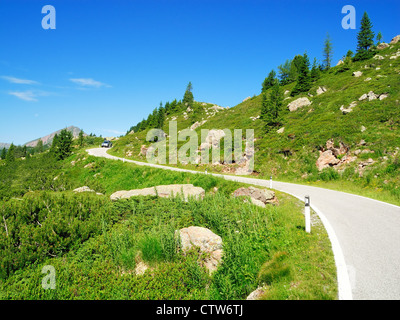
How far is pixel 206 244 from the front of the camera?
672cm

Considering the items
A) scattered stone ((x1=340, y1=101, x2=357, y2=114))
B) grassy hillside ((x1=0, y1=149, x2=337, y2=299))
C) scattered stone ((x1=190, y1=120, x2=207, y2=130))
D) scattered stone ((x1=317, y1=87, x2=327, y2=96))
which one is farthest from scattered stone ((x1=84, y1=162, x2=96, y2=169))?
scattered stone ((x1=317, y1=87, x2=327, y2=96))

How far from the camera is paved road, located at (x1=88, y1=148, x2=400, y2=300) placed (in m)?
3.72

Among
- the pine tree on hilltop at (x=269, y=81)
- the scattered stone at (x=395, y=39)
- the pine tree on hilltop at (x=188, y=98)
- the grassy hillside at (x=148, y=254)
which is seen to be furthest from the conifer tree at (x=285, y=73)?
the grassy hillside at (x=148, y=254)

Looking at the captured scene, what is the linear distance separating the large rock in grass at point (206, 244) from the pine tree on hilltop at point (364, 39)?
2584 inches

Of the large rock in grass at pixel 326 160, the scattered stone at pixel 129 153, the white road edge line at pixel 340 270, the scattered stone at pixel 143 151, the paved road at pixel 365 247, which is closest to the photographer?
the white road edge line at pixel 340 270

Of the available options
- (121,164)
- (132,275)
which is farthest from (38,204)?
(121,164)

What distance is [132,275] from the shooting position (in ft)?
18.6

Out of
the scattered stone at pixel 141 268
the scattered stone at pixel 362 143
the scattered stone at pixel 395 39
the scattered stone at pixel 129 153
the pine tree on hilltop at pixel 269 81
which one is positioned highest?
the scattered stone at pixel 395 39

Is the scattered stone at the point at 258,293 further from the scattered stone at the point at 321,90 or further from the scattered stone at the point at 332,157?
the scattered stone at the point at 321,90

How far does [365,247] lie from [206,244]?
4315 millimetres

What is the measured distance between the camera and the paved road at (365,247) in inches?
147

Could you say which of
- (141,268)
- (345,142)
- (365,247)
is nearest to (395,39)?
(345,142)

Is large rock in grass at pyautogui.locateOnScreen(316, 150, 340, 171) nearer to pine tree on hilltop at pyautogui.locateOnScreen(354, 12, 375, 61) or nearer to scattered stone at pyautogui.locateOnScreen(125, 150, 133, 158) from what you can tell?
scattered stone at pyautogui.locateOnScreen(125, 150, 133, 158)

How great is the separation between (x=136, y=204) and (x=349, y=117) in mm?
26369
